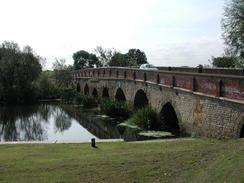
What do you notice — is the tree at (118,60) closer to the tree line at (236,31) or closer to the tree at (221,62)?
the tree at (221,62)

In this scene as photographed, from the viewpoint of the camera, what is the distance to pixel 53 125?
3347 cm

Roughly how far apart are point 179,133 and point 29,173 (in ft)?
40.4

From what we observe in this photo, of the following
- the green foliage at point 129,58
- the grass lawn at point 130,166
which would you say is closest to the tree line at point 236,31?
the grass lawn at point 130,166

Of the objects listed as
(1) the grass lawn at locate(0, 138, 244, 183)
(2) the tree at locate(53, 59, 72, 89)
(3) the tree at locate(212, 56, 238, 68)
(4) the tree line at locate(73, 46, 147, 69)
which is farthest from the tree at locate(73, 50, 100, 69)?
(1) the grass lawn at locate(0, 138, 244, 183)

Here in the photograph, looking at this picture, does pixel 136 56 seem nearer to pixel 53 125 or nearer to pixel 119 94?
pixel 119 94

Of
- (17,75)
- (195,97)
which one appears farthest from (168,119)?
(17,75)

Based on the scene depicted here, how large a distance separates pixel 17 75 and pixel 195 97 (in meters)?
38.5

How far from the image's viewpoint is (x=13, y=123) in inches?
1371

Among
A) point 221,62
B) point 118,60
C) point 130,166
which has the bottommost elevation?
point 130,166

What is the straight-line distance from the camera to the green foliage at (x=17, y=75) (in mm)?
54312

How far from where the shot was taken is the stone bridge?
16.1 meters

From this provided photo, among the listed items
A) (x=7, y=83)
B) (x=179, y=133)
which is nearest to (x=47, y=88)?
(x=7, y=83)

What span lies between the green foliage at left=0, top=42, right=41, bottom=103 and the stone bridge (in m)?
23.4

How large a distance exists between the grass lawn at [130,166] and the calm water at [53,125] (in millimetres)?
11715
